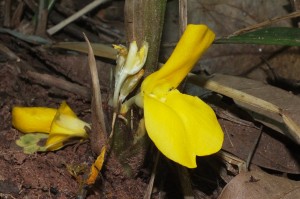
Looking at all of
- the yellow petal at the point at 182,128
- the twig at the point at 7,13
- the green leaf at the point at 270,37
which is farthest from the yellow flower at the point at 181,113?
the twig at the point at 7,13

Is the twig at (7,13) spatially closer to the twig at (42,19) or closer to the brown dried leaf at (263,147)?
the twig at (42,19)

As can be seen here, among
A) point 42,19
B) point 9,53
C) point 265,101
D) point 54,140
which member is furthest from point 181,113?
point 42,19

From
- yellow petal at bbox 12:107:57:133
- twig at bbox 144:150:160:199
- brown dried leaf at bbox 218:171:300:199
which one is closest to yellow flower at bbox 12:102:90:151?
yellow petal at bbox 12:107:57:133

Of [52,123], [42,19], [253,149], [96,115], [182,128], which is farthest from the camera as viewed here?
[42,19]

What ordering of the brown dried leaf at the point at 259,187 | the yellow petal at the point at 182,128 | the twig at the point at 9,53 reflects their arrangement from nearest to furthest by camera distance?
the yellow petal at the point at 182,128 → the brown dried leaf at the point at 259,187 → the twig at the point at 9,53

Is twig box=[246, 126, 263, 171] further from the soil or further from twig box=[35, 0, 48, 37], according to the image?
twig box=[35, 0, 48, 37]

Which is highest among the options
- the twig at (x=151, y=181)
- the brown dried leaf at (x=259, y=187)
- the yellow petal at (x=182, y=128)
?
the yellow petal at (x=182, y=128)

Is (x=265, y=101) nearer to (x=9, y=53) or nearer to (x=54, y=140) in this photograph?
(x=54, y=140)

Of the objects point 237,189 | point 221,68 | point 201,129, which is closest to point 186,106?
point 201,129
